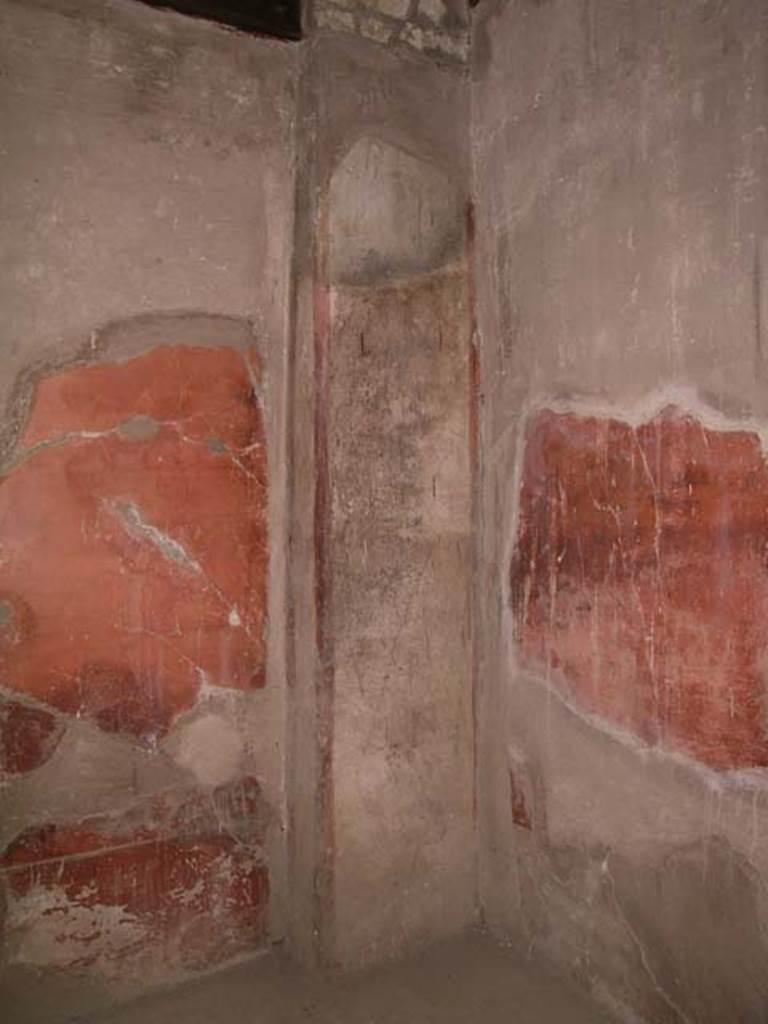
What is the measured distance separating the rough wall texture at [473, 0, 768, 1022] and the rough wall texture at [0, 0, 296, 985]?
595 mm

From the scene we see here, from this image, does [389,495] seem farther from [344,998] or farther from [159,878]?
[344,998]

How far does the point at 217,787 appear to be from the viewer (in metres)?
2.11

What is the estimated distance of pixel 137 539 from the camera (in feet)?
6.58

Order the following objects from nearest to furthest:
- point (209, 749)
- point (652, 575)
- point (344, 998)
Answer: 1. point (652, 575)
2. point (344, 998)
3. point (209, 749)

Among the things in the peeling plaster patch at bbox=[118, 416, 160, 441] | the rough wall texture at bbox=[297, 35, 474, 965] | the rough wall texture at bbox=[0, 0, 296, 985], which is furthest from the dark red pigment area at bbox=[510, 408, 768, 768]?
the peeling plaster patch at bbox=[118, 416, 160, 441]

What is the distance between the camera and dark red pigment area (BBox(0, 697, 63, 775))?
1862mm

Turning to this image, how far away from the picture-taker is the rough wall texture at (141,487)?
6.17 ft

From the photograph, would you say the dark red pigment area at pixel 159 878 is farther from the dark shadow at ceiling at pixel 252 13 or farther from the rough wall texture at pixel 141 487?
the dark shadow at ceiling at pixel 252 13

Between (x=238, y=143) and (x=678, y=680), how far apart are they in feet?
5.48

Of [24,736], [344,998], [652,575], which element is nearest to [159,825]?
[24,736]

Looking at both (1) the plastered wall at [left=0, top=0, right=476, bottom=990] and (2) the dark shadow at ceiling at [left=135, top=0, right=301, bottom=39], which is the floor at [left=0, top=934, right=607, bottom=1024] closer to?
(1) the plastered wall at [left=0, top=0, right=476, bottom=990]

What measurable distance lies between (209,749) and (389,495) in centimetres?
79

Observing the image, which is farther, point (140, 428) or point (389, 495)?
point (389, 495)

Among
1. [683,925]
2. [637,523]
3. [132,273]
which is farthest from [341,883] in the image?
[132,273]
